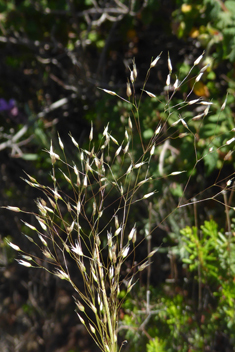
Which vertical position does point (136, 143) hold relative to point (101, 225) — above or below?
above

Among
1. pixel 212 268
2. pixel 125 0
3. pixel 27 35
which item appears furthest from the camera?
pixel 27 35

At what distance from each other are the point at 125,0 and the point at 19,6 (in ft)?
2.37

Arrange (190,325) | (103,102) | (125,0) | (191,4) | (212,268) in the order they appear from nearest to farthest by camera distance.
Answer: (212,268)
(190,325)
(191,4)
(103,102)
(125,0)

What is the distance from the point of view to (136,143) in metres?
1.77

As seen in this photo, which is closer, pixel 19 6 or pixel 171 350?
pixel 171 350

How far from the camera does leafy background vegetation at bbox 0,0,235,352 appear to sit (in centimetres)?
152

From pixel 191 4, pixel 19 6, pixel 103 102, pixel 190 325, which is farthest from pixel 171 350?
pixel 19 6

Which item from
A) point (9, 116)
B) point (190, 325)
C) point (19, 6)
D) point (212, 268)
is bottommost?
point (190, 325)

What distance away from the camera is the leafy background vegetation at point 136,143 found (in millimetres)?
1523

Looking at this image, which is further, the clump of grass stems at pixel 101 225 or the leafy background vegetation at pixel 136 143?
the leafy background vegetation at pixel 136 143

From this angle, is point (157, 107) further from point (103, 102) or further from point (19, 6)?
point (19, 6)

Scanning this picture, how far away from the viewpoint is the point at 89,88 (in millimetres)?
2447

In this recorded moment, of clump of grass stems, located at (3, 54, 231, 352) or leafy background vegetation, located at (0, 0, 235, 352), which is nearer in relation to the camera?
clump of grass stems, located at (3, 54, 231, 352)

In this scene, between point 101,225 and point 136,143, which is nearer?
point 136,143
